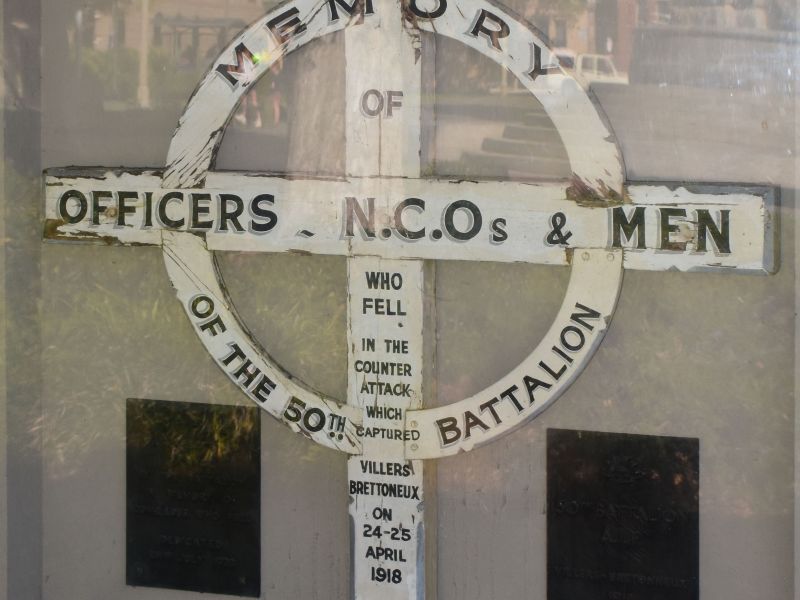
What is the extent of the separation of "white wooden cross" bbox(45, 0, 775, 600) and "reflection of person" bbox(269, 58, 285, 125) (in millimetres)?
24

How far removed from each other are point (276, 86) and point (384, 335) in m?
0.67

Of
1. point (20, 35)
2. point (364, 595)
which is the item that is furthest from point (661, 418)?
point (20, 35)

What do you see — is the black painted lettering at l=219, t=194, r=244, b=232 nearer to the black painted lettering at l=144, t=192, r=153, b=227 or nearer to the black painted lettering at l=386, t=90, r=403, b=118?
the black painted lettering at l=144, t=192, r=153, b=227

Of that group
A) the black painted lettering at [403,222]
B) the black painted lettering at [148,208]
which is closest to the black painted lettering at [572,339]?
the black painted lettering at [403,222]

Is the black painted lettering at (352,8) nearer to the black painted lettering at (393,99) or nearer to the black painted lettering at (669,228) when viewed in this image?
the black painted lettering at (393,99)

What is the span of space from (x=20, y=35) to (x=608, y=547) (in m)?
1.96

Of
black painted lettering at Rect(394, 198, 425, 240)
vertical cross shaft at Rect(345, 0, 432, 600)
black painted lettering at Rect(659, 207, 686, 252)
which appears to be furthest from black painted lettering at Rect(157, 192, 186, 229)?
black painted lettering at Rect(659, 207, 686, 252)

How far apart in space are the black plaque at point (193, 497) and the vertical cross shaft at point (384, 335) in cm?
29

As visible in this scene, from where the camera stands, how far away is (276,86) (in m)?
2.95

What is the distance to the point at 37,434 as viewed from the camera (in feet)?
10.5

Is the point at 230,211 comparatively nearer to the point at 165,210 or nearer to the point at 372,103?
the point at 165,210

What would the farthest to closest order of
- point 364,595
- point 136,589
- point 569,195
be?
point 136,589 < point 364,595 < point 569,195

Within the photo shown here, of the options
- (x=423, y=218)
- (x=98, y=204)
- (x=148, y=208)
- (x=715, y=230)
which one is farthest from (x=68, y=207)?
(x=715, y=230)

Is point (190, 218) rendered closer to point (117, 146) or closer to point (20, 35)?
point (117, 146)
